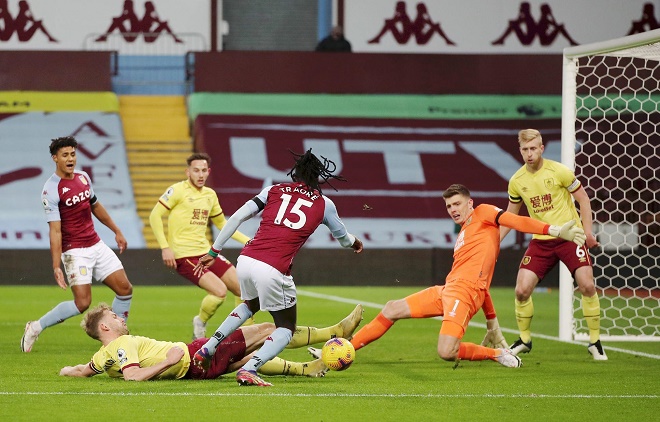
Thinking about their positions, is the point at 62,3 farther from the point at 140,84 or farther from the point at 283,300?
the point at 283,300

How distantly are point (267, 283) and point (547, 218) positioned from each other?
3218 mm

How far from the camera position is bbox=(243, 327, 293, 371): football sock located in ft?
24.6

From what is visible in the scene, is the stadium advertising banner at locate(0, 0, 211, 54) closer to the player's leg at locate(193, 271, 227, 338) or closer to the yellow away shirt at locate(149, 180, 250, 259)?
the yellow away shirt at locate(149, 180, 250, 259)

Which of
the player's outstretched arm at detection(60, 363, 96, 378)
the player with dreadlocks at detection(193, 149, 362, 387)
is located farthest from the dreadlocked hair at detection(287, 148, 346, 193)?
the player's outstretched arm at detection(60, 363, 96, 378)

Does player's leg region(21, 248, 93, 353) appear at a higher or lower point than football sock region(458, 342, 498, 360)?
higher

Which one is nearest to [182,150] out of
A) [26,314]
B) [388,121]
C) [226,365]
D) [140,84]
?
[140,84]

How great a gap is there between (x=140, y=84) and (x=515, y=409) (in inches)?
805

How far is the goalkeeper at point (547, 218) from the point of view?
31.6ft

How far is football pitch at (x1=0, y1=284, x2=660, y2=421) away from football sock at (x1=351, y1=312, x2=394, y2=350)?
8.4 inches

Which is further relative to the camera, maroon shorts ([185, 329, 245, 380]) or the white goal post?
the white goal post

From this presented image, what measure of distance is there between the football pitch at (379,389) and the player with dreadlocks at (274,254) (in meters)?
0.27

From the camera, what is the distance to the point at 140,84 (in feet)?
85.1

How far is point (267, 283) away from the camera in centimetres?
748

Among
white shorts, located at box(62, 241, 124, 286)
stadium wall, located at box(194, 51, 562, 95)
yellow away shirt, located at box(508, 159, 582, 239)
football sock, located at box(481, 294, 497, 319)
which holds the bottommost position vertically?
football sock, located at box(481, 294, 497, 319)
